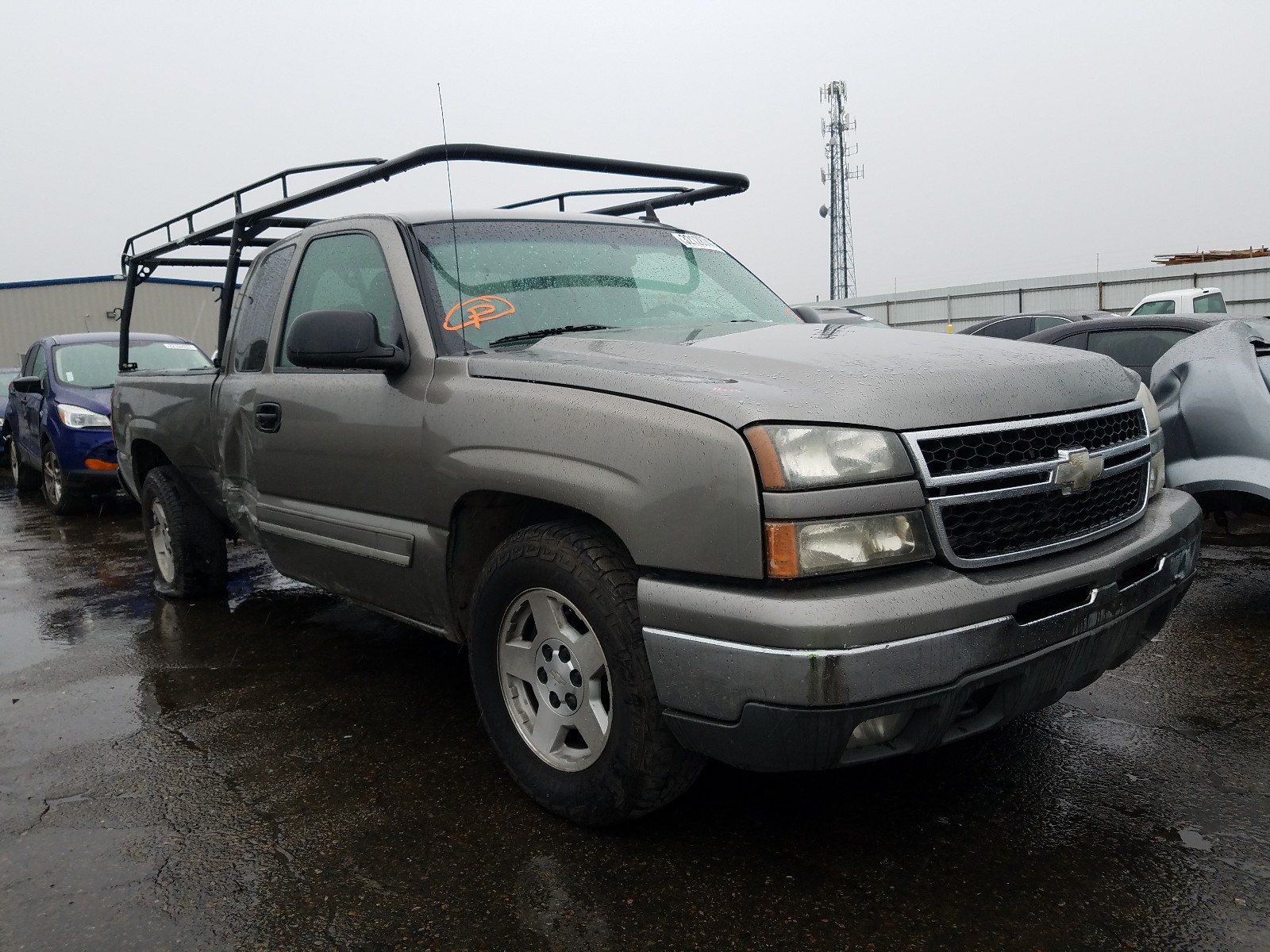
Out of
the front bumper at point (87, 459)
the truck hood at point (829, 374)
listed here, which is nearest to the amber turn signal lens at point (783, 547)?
the truck hood at point (829, 374)

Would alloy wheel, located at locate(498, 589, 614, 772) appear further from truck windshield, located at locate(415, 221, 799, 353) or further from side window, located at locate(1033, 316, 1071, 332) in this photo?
side window, located at locate(1033, 316, 1071, 332)

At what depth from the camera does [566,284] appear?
3541mm

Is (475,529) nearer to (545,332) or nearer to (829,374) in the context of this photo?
(545,332)

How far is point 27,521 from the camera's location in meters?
9.41

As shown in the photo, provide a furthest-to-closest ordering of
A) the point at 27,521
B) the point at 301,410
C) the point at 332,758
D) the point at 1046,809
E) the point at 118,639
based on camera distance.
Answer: the point at 27,521, the point at 118,639, the point at 301,410, the point at 332,758, the point at 1046,809

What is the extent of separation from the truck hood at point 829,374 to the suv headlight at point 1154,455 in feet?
0.26

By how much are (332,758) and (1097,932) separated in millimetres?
2326

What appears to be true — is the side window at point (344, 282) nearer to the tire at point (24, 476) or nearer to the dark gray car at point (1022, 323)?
the tire at point (24, 476)

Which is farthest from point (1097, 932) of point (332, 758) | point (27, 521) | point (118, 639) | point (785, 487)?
point (27, 521)

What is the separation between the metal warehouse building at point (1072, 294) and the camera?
2114cm

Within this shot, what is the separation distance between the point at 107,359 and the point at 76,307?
961 inches

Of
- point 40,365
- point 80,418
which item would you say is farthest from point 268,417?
point 40,365

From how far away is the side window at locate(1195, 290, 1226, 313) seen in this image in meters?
14.8

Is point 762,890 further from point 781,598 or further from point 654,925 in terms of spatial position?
point 781,598
